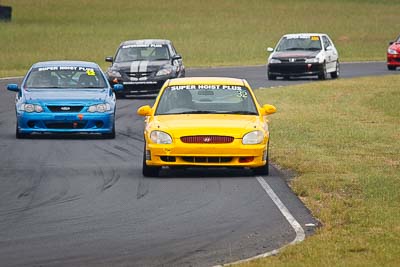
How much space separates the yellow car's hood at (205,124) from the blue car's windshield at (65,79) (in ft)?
23.1

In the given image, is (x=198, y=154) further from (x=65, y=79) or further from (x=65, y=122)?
(x=65, y=79)

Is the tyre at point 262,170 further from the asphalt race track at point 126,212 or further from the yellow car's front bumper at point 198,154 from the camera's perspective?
the yellow car's front bumper at point 198,154

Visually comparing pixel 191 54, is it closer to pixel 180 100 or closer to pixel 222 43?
pixel 222 43

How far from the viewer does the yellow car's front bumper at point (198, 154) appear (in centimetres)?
1744

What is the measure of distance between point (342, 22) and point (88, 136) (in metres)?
61.9

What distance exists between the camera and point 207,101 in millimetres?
18891

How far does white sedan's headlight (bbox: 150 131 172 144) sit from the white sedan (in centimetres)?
2723

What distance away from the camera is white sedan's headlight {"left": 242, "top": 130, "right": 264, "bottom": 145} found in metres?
17.6

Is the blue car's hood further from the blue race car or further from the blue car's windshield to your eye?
the blue car's windshield

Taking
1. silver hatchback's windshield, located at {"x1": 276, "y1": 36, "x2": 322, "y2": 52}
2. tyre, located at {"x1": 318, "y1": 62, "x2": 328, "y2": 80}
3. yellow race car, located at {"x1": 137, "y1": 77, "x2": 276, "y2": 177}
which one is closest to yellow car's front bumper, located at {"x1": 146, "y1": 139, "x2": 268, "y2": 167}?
yellow race car, located at {"x1": 137, "y1": 77, "x2": 276, "y2": 177}

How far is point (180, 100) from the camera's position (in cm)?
1881

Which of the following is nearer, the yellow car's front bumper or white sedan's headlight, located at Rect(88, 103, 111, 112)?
the yellow car's front bumper

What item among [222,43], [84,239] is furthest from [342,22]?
[84,239]

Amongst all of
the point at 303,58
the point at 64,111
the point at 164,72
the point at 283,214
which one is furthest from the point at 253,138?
the point at 303,58
